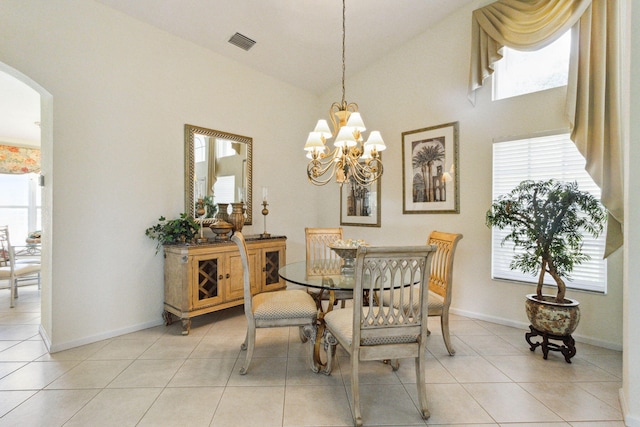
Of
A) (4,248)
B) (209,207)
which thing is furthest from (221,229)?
(4,248)

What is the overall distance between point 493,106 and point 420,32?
1396mm

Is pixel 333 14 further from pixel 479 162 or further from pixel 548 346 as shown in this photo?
pixel 548 346

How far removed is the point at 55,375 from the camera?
2.23 metres

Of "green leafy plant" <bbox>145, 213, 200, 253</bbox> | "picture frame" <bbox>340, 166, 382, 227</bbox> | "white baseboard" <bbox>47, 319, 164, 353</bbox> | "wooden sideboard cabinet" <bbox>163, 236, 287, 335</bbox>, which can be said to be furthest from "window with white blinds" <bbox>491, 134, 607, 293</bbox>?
"white baseboard" <bbox>47, 319, 164, 353</bbox>

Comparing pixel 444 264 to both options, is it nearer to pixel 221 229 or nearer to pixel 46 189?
pixel 221 229

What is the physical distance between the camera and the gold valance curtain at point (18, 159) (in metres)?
5.55

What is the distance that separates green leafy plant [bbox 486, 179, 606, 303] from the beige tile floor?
0.68 metres

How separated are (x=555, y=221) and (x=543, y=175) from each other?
730mm

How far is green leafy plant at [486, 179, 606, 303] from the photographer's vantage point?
247cm

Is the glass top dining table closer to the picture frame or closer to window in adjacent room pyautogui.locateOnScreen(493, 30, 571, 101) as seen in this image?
the picture frame

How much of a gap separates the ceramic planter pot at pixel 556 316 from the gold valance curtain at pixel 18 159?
819 centimetres

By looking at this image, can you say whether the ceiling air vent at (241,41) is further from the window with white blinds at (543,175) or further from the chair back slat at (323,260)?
the window with white blinds at (543,175)

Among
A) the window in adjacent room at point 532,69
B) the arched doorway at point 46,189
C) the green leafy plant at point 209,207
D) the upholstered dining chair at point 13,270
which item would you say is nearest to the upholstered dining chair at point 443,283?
the window in adjacent room at point 532,69

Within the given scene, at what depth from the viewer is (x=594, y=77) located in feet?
8.26
